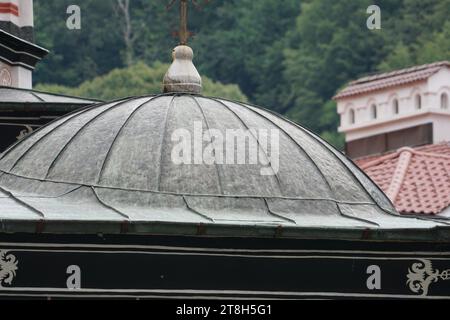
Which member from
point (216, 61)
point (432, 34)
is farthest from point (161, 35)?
point (432, 34)

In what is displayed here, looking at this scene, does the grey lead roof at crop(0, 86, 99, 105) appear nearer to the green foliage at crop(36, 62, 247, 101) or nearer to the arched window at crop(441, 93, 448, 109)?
the arched window at crop(441, 93, 448, 109)

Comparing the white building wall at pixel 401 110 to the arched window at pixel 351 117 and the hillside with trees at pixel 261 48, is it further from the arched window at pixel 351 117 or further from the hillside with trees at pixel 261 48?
the hillside with trees at pixel 261 48

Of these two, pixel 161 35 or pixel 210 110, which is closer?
pixel 210 110

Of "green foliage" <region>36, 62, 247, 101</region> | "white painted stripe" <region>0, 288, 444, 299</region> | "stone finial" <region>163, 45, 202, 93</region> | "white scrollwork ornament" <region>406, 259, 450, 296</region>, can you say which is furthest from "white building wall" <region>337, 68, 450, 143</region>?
"green foliage" <region>36, 62, 247, 101</region>

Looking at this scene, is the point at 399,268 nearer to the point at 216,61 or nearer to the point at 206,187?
the point at 206,187

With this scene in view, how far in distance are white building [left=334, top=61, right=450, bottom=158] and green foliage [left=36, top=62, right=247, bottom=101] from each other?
155ft

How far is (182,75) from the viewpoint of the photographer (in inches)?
1139

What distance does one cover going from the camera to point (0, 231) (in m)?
24.9

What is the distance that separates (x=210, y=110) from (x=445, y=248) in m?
3.55

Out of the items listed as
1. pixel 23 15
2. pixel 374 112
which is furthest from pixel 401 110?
pixel 23 15

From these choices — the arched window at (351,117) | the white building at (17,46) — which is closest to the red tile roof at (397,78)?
the arched window at (351,117)

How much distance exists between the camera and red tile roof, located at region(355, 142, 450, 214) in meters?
48.8

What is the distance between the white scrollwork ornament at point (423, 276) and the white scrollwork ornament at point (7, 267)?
15.1 feet

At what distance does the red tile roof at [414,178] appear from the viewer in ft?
160
